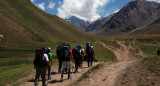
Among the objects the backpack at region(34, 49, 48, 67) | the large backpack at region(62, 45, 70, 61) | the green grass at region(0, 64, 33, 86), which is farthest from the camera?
the green grass at region(0, 64, 33, 86)

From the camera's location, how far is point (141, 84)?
30.1 feet

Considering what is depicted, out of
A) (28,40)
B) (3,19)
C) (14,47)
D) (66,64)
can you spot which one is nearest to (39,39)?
(28,40)

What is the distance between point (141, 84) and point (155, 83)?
801 mm

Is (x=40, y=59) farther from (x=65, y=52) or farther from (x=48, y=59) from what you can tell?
(x=65, y=52)

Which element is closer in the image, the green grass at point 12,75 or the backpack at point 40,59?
the backpack at point 40,59

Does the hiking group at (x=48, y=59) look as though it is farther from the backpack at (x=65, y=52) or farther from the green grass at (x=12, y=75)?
the green grass at (x=12, y=75)

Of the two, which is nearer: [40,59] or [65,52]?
[40,59]

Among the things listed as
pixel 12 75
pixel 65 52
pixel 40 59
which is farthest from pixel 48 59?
pixel 12 75

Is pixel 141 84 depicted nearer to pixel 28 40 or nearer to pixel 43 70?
pixel 43 70

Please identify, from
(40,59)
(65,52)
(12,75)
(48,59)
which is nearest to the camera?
(40,59)

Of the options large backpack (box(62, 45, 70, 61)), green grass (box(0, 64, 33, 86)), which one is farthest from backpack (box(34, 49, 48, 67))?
green grass (box(0, 64, 33, 86))

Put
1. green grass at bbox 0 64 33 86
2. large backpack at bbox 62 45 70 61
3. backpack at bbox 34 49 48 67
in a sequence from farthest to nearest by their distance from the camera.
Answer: green grass at bbox 0 64 33 86
large backpack at bbox 62 45 70 61
backpack at bbox 34 49 48 67

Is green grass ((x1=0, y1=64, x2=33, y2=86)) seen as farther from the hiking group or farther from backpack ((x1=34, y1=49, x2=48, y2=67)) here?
backpack ((x1=34, y1=49, x2=48, y2=67))

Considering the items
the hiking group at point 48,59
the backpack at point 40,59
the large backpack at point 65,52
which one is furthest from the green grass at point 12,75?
the large backpack at point 65,52
